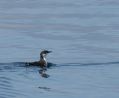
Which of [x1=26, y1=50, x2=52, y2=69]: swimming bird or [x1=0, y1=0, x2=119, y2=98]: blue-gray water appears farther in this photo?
[x1=26, y1=50, x2=52, y2=69]: swimming bird

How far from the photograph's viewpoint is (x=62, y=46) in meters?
29.0

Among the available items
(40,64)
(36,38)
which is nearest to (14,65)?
(40,64)

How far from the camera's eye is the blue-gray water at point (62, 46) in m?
22.6

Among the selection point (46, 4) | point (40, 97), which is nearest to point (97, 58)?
point (40, 97)

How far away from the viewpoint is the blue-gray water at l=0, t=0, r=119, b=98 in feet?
74.2

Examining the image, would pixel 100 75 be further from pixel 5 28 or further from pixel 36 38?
pixel 5 28

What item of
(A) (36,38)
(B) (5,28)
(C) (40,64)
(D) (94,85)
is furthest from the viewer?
(B) (5,28)

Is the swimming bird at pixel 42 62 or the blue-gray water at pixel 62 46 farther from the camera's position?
the swimming bird at pixel 42 62

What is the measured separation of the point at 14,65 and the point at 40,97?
4701 millimetres

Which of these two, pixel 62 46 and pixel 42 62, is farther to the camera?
pixel 62 46

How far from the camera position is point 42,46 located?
29250 millimetres

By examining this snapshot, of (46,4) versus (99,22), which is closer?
(99,22)

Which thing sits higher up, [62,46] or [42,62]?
[62,46]

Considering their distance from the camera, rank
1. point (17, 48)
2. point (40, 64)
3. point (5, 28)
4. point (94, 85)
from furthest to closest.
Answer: point (5, 28) → point (17, 48) → point (40, 64) → point (94, 85)
